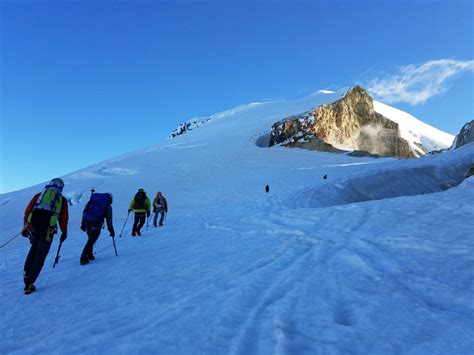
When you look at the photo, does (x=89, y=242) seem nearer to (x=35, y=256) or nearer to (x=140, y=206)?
(x=35, y=256)

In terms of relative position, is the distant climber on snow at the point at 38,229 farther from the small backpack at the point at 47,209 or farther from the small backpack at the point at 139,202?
the small backpack at the point at 139,202

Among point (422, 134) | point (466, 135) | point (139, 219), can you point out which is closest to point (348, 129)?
point (466, 135)

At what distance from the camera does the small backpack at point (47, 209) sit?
5.48 m

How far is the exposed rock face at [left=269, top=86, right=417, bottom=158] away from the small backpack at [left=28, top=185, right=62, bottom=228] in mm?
51055

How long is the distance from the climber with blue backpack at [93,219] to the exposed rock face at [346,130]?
49258mm

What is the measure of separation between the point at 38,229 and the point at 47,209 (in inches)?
14.3

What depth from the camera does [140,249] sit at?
8.63m

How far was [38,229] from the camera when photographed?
18.0ft

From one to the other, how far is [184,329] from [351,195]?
1627 centimetres

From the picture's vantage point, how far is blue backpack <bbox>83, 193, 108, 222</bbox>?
295 inches

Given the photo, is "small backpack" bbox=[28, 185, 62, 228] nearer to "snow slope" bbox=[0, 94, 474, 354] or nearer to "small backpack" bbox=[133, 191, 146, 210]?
"snow slope" bbox=[0, 94, 474, 354]

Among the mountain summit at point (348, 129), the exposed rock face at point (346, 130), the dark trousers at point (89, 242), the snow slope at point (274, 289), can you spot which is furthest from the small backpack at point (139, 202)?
the mountain summit at point (348, 129)

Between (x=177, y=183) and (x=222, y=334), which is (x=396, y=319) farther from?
(x=177, y=183)

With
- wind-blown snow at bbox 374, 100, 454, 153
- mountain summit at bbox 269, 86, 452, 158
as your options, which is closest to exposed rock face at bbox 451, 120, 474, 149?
mountain summit at bbox 269, 86, 452, 158
